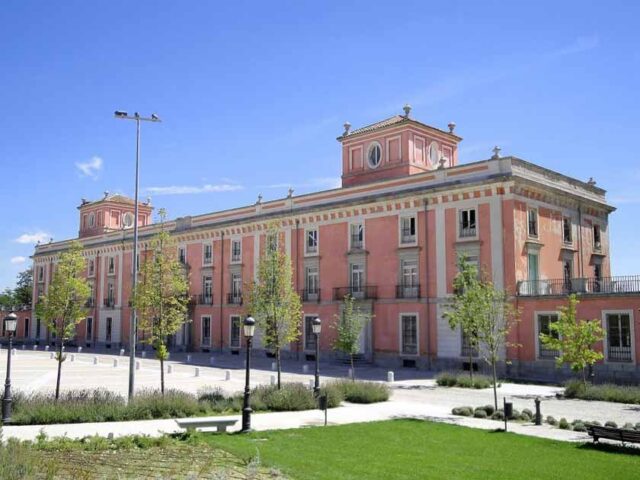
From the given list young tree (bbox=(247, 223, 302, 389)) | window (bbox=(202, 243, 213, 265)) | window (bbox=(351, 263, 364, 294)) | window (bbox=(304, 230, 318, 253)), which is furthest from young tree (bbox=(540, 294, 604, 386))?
window (bbox=(202, 243, 213, 265))

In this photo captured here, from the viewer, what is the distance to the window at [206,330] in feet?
148

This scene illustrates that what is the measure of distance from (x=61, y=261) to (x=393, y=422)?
12.4 metres

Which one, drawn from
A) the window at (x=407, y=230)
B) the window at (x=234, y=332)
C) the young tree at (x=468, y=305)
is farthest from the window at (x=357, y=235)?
the window at (x=234, y=332)

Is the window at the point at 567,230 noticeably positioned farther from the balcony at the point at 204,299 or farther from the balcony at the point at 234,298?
the balcony at the point at 204,299

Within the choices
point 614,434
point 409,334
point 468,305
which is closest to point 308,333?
point 409,334

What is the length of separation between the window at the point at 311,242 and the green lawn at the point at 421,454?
23.4 meters

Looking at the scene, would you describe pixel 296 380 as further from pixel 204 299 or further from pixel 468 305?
pixel 204 299

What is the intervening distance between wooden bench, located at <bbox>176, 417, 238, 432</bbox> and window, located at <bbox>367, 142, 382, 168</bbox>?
2502 centimetres

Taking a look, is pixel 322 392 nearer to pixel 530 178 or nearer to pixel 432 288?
pixel 432 288

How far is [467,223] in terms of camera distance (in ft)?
102

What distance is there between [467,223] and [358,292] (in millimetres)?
7808

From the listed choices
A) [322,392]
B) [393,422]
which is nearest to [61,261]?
[322,392]

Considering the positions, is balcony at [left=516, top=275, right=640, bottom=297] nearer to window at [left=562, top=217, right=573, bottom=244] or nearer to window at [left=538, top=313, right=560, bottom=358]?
window at [left=538, top=313, right=560, bottom=358]

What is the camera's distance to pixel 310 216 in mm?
38562
